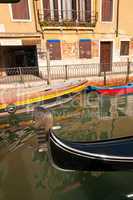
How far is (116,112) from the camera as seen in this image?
702 cm

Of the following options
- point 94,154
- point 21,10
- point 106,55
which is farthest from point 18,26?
point 94,154

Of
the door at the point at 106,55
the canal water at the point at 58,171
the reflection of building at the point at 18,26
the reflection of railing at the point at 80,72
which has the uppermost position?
the reflection of building at the point at 18,26

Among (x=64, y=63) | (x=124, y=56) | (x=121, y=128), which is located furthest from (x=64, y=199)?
(x=124, y=56)

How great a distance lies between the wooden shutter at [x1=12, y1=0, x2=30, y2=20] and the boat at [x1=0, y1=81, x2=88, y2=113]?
16.5ft

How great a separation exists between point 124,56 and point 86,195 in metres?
10.6

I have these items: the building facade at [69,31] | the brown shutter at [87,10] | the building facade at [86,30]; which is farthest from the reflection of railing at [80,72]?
the brown shutter at [87,10]

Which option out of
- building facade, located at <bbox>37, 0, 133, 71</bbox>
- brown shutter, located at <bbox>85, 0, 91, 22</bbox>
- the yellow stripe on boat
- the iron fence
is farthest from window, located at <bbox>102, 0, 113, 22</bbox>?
the yellow stripe on boat

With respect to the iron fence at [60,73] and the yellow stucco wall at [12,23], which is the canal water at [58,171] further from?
the yellow stucco wall at [12,23]

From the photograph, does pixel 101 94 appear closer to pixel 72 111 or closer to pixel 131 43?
pixel 72 111

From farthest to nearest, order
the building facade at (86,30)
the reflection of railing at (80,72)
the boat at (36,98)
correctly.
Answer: the reflection of railing at (80,72) < the building facade at (86,30) < the boat at (36,98)

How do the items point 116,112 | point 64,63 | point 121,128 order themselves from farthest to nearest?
point 64,63
point 116,112
point 121,128

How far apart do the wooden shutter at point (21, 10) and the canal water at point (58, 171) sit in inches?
235

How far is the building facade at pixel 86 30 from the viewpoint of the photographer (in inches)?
409

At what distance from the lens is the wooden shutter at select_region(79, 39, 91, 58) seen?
36.1ft
